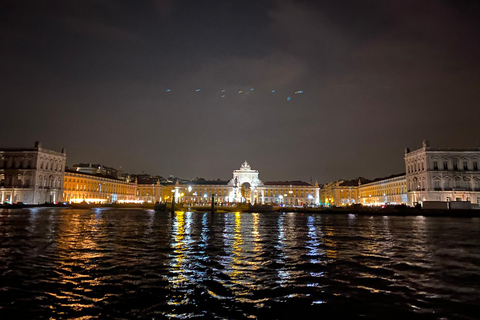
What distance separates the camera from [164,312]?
6.54m

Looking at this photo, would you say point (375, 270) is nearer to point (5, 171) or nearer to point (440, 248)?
point (440, 248)

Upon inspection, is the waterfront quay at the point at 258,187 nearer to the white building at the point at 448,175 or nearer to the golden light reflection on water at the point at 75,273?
the white building at the point at 448,175

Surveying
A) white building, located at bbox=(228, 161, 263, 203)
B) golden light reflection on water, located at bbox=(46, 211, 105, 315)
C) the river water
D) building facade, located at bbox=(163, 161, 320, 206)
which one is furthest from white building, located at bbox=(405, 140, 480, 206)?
golden light reflection on water, located at bbox=(46, 211, 105, 315)

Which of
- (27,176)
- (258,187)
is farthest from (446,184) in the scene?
(27,176)

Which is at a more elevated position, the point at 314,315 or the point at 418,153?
the point at 418,153

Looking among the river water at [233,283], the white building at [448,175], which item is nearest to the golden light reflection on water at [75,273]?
the river water at [233,283]

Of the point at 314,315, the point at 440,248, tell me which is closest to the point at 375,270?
the point at 314,315

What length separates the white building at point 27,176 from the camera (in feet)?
303

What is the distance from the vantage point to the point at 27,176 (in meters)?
93.4

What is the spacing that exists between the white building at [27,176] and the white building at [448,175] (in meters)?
101

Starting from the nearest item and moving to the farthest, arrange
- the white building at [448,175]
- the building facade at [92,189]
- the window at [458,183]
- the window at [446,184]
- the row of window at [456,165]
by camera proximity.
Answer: the white building at [448,175] → the window at [458,183] → the window at [446,184] → the row of window at [456,165] → the building facade at [92,189]

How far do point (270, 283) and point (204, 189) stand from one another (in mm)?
152376

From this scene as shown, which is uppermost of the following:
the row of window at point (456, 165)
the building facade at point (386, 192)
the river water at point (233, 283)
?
the row of window at point (456, 165)

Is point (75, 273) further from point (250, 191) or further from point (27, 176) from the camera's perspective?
point (250, 191)
